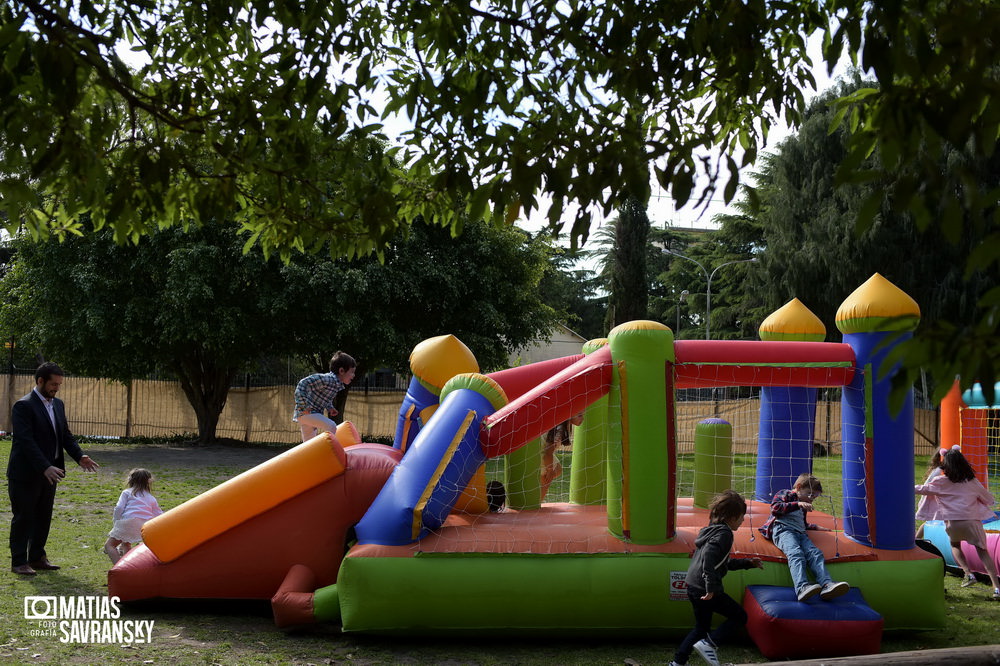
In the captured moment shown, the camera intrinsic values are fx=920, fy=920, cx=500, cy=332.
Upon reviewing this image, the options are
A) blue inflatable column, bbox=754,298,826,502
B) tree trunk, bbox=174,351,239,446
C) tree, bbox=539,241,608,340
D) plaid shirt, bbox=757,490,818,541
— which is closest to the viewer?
plaid shirt, bbox=757,490,818,541

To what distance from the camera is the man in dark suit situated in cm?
722

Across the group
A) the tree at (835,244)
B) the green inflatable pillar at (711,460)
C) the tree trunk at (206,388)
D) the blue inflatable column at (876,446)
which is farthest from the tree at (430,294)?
the blue inflatable column at (876,446)

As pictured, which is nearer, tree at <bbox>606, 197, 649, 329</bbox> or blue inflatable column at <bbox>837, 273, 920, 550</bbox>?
blue inflatable column at <bbox>837, 273, 920, 550</bbox>

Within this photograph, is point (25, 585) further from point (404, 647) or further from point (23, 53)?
point (23, 53)

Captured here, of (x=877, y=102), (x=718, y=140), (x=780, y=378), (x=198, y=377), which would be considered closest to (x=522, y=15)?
(x=718, y=140)

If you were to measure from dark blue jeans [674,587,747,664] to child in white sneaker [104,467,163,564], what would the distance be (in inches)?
163

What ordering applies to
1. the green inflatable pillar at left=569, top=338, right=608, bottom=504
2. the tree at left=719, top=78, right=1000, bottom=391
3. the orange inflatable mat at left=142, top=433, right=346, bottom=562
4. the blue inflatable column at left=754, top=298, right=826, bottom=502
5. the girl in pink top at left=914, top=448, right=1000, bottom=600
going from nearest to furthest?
the orange inflatable mat at left=142, top=433, right=346, bottom=562 → the girl in pink top at left=914, top=448, right=1000, bottom=600 → the blue inflatable column at left=754, top=298, right=826, bottom=502 → the green inflatable pillar at left=569, top=338, right=608, bottom=504 → the tree at left=719, top=78, right=1000, bottom=391

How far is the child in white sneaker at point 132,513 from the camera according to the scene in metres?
7.04

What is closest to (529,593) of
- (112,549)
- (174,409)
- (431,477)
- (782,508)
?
(431,477)

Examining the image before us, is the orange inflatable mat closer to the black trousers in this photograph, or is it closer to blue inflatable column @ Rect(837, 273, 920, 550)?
the black trousers

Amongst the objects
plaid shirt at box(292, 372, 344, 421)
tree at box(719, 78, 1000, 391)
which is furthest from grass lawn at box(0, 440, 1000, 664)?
tree at box(719, 78, 1000, 391)

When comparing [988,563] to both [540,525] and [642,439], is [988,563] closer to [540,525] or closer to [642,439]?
[642,439]

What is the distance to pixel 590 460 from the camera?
827 cm

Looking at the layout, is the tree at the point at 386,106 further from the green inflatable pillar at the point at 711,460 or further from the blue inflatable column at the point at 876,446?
the green inflatable pillar at the point at 711,460
